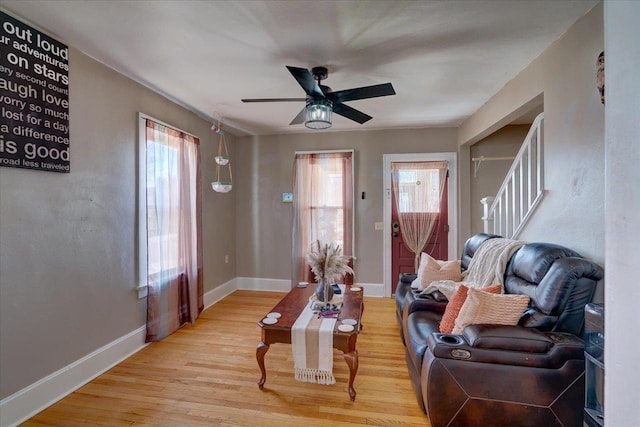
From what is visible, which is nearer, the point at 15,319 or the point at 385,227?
the point at 15,319

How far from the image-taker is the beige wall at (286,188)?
4469mm

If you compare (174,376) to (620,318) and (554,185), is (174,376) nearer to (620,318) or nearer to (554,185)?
(620,318)

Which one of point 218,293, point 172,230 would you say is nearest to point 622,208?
point 172,230

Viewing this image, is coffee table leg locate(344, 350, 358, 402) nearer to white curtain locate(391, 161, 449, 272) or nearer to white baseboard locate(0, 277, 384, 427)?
white baseboard locate(0, 277, 384, 427)

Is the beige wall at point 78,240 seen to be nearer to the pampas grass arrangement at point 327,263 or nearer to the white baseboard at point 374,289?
the pampas grass arrangement at point 327,263

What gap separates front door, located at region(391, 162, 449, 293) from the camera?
4363mm

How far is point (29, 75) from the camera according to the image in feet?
6.33

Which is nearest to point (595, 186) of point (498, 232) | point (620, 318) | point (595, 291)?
point (595, 291)

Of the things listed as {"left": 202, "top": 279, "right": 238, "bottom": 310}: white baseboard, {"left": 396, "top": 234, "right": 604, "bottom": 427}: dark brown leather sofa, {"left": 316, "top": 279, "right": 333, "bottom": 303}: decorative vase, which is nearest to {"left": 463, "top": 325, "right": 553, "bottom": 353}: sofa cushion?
{"left": 396, "top": 234, "right": 604, "bottom": 427}: dark brown leather sofa

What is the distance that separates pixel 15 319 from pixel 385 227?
12.9ft

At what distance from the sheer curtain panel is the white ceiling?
658mm

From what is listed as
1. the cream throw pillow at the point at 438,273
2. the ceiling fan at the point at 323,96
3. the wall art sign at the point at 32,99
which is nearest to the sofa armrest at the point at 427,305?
the cream throw pillow at the point at 438,273

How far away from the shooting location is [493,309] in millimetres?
1788

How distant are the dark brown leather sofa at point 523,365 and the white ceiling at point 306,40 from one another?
156 centimetres
